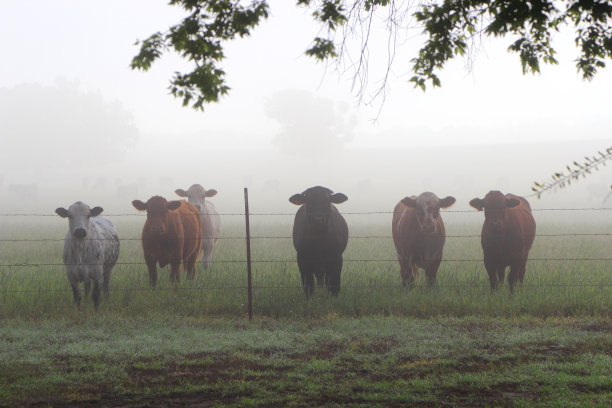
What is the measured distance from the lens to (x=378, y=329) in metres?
7.93

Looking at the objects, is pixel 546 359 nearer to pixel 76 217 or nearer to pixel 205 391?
pixel 205 391

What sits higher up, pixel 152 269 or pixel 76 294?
pixel 152 269

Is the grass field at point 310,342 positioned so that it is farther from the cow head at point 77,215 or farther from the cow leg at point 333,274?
the cow head at point 77,215

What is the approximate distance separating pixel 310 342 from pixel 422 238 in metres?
4.26

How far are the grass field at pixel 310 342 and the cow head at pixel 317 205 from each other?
1.11 meters

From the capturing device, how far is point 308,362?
259 inches

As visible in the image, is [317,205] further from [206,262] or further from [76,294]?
[206,262]

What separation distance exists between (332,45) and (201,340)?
3908 mm

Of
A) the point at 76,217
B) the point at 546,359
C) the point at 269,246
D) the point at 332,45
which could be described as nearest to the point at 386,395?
the point at 546,359

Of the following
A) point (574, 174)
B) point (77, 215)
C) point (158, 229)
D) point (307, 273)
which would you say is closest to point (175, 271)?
point (158, 229)

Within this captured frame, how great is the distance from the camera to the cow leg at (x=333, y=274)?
10.0 m

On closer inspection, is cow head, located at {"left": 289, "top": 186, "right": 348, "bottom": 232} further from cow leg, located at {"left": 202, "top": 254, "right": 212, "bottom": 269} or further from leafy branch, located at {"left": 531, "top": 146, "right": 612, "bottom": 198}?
leafy branch, located at {"left": 531, "top": 146, "right": 612, "bottom": 198}

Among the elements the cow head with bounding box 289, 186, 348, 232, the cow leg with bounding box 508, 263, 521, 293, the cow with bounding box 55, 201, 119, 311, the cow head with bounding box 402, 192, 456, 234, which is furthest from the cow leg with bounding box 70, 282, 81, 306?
the cow leg with bounding box 508, 263, 521, 293

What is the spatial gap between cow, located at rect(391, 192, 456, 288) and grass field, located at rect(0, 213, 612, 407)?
0.36 metres
